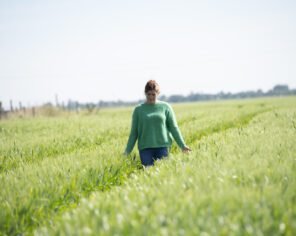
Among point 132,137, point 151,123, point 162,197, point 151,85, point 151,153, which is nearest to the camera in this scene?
point 162,197

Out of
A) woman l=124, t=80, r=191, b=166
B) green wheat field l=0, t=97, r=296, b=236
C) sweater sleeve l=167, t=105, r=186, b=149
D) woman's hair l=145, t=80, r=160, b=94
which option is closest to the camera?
green wheat field l=0, t=97, r=296, b=236

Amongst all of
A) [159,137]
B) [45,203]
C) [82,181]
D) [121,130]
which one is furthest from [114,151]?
[121,130]

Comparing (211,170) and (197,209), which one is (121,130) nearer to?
(211,170)

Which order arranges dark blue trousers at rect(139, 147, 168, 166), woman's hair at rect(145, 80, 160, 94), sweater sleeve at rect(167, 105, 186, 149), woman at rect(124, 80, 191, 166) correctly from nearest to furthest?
1. woman's hair at rect(145, 80, 160, 94)
2. woman at rect(124, 80, 191, 166)
3. dark blue trousers at rect(139, 147, 168, 166)
4. sweater sleeve at rect(167, 105, 186, 149)

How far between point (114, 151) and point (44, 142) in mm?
3632

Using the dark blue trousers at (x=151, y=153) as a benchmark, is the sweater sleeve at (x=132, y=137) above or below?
above

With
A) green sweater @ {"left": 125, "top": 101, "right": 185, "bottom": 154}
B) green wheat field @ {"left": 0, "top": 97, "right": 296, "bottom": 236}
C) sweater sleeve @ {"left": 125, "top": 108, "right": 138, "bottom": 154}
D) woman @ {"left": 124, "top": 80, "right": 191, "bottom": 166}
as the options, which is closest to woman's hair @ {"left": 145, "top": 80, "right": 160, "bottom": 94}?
woman @ {"left": 124, "top": 80, "right": 191, "bottom": 166}

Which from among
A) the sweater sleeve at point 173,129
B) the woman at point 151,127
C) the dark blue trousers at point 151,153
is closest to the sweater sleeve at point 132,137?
the woman at point 151,127

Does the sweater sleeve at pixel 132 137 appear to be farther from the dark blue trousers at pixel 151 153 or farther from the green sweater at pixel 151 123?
the dark blue trousers at pixel 151 153

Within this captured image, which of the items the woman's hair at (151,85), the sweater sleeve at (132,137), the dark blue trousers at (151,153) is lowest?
the dark blue trousers at (151,153)

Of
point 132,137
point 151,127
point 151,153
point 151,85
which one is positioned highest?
point 151,85

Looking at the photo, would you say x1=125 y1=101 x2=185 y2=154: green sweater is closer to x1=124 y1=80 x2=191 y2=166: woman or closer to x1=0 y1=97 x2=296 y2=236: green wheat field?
x1=124 y1=80 x2=191 y2=166: woman

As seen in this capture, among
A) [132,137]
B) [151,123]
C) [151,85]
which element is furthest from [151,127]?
[151,85]

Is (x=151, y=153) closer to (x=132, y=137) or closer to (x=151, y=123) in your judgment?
(x=132, y=137)
